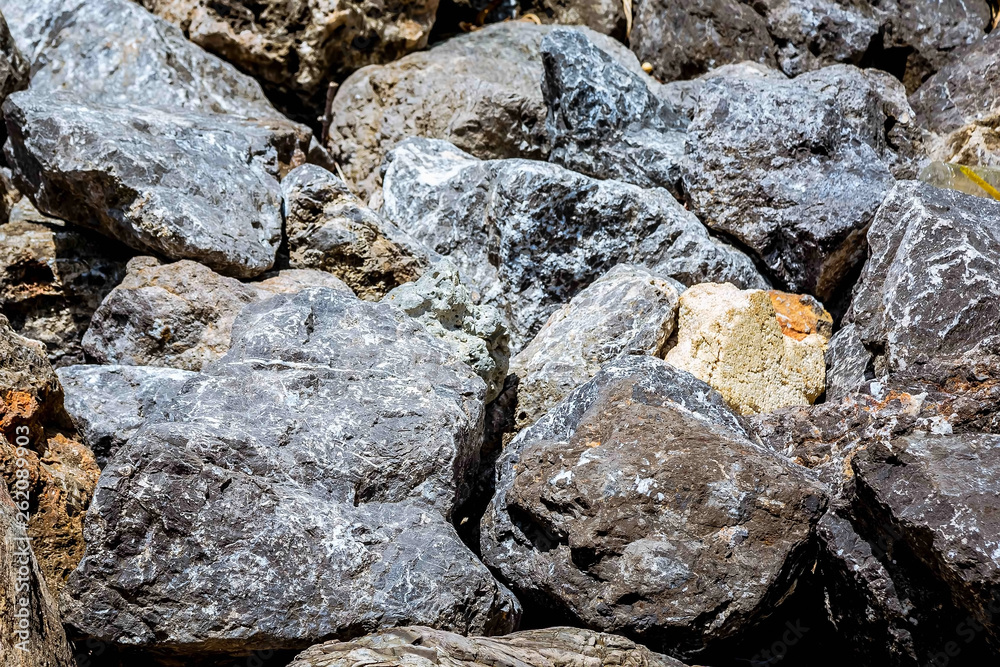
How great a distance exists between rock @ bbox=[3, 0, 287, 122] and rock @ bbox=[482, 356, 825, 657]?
112 inches

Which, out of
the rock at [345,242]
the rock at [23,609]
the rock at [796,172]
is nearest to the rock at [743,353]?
the rock at [796,172]

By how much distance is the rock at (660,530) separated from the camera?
269 centimetres

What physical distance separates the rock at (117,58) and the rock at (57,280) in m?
1.05

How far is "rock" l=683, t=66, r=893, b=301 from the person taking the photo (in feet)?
13.9

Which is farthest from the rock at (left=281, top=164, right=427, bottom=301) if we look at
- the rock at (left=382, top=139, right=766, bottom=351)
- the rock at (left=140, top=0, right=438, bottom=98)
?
the rock at (left=140, top=0, right=438, bottom=98)

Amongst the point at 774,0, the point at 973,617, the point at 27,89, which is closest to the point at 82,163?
the point at 27,89

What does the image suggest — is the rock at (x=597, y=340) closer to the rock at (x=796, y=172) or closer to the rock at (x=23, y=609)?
the rock at (x=796, y=172)

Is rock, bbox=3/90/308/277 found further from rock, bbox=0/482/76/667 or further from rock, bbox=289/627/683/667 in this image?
rock, bbox=289/627/683/667

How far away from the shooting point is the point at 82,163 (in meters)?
3.57

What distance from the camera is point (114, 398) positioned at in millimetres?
3252

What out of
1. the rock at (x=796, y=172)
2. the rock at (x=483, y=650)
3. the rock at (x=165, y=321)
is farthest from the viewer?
the rock at (x=796, y=172)

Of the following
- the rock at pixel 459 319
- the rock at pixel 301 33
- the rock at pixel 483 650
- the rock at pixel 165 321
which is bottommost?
the rock at pixel 483 650

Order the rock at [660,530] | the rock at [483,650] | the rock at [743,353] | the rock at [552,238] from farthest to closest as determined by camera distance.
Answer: the rock at [552,238], the rock at [743,353], the rock at [660,530], the rock at [483,650]

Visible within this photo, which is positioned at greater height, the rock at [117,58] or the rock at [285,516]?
the rock at [117,58]
